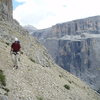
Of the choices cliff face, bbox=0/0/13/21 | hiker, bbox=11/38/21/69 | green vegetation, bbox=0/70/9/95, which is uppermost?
cliff face, bbox=0/0/13/21

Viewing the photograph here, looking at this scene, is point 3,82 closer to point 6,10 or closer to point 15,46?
point 15,46

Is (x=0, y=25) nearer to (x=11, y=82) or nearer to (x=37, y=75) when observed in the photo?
(x=37, y=75)

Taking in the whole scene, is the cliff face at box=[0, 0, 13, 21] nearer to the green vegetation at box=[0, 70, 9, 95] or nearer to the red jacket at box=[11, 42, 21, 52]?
the red jacket at box=[11, 42, 21, 52]

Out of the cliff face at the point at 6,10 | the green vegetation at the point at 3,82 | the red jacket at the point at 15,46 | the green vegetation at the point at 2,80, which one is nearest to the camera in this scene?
the green vegetation at the point at 3,82

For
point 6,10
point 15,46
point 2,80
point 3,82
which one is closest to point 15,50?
point 15,46

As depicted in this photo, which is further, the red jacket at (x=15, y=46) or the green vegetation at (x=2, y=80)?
the red jacket at (x=15, y=46)

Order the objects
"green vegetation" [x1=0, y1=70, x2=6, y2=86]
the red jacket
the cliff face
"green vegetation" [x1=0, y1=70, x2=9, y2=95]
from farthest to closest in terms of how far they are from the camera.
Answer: the cliff face → the red jacket → "green vegetation" [x1=0, y1=70, x2=6, y2=86] → "green vegetation" [x1=0, y1=70, x2=9, y2=95]

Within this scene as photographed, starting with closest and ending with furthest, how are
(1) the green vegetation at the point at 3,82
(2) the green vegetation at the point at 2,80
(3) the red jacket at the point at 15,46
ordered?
(1) the green vegetation at the point at 3,82, (2) the green vegetation at the point at 2,80, (3) the red jacket at the point at 15,46

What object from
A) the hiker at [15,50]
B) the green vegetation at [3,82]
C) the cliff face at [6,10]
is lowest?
the green vegetation at [3,82]

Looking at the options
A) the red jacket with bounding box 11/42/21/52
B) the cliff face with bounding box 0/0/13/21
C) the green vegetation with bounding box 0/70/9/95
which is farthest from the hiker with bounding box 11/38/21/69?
the cliff face with bounding box 0/0/13/21

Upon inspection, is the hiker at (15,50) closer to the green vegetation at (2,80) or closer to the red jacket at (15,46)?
the red jacket at (15,46)

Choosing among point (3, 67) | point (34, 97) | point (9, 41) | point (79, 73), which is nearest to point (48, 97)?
point (34, 97)

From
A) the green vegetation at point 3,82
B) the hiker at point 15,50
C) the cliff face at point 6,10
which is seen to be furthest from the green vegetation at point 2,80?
the cliff face at point 6,10

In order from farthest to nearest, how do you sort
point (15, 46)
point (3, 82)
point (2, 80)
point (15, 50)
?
1. point (15, 50)
2. point (15, 46)
3. point (2, 80)
4. point (3, 82)
